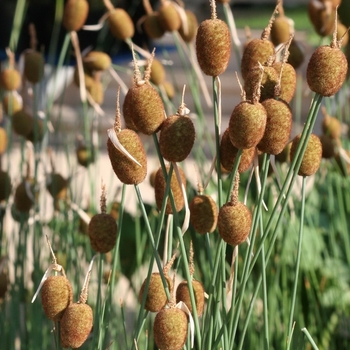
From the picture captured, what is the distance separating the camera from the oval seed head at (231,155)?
56 cm

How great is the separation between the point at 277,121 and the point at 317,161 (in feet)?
0.26

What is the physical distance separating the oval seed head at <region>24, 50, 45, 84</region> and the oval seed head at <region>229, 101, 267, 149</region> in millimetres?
534

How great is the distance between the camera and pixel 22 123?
100 cm

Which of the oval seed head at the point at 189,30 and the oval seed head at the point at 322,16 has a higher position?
the oval seed head at the point at 189,30

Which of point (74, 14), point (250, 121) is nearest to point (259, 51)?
point (250, 121)

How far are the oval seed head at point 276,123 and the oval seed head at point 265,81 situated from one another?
0.04ft

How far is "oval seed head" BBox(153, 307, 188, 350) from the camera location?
0.52 metres

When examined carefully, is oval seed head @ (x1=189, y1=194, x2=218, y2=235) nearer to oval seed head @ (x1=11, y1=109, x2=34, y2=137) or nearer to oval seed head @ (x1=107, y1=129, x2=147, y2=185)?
oval seed head @ (x1=107, y1=129, x2=147, y2=185)

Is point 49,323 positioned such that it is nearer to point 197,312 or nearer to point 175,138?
point 197,312

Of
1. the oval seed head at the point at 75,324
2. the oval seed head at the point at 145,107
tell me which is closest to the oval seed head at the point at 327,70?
the oval seed head at the point at 145,107

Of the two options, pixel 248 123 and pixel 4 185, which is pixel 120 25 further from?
pixel 248 123

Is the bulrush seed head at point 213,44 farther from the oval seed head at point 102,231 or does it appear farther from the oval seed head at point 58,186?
the oval seed head at point 58,186

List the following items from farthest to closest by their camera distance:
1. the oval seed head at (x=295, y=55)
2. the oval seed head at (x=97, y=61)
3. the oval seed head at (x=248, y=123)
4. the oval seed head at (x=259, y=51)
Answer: the oval seed head at (x=97, y=61) → the oval seed head at (x=295, y=55) → the oval seed head at (x=259, y=51) → the oval seed head at (x=248, y=123)

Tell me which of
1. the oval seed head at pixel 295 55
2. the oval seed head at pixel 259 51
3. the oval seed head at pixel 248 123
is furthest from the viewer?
the oval seed head at pixel 295 55
